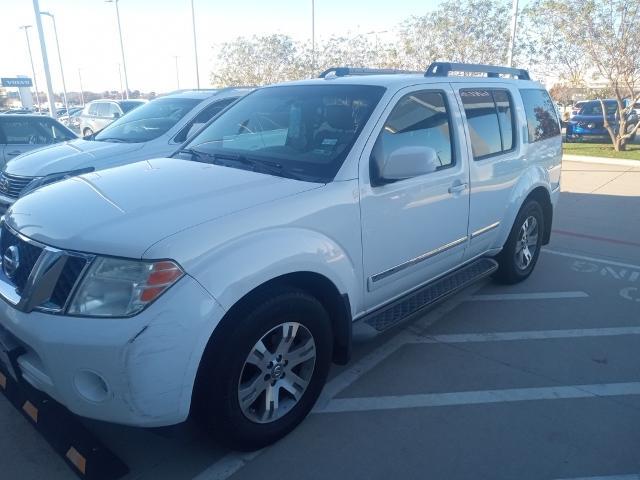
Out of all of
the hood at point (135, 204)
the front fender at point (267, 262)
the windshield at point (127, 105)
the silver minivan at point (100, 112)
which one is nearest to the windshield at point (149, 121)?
the hood at point (135, 204)

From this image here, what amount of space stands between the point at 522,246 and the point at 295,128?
283 centimetres

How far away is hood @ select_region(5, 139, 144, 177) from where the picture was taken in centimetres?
569

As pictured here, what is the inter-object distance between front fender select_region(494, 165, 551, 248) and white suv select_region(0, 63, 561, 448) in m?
0.26

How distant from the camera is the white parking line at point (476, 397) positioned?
3.12 m

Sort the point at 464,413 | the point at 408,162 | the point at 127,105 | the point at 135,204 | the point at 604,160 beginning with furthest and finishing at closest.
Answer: the point at 127,105 → the point at 604,160 → the point at 464,413 → the point at 408,162 → the point at 135,204

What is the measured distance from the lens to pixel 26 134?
828cm

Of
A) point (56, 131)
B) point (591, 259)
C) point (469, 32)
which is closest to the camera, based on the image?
point (591, 259)

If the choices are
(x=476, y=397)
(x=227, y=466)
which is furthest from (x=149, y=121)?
(x=476, y=397)

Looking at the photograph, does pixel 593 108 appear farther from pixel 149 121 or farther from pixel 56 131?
pixel 56 131

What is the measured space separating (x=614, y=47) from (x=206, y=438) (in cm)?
1701

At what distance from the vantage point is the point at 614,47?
49.5ft

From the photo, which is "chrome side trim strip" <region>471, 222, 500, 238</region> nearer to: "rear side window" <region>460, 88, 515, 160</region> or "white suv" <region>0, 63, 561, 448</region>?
"white suv" <region>0, 63, 561, 448</region>

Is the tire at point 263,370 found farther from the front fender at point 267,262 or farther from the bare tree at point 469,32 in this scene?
the bare tree at point 469,32

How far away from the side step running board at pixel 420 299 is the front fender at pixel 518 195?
1.05 feet
